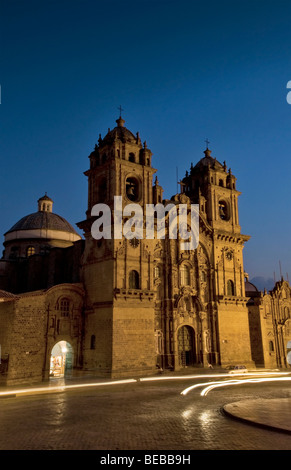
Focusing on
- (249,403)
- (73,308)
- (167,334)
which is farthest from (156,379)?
(249,403)

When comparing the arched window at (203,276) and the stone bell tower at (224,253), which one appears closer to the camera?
the stone bell tower at (224,253)

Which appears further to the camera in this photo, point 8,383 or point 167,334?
point 167,334

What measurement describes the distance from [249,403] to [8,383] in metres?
17.7

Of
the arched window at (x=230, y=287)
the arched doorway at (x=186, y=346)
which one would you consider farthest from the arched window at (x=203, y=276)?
the arched doorway at (x=186, y=346)

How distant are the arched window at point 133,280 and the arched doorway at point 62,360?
7.65 metres

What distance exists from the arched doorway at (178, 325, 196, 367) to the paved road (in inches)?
550

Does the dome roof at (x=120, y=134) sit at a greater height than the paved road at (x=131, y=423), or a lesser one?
greater

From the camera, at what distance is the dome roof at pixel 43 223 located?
52172 mm

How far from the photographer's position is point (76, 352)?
115 feet

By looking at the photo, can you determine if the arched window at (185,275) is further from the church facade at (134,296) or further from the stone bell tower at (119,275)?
the stone bell tower at (119,275)

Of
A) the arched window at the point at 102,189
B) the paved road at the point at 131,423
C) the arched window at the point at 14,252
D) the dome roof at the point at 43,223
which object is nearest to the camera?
the paved road at the point at 131,423

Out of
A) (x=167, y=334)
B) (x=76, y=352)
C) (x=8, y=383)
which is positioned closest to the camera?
(x=8, y=383)

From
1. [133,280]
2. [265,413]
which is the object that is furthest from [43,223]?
[265,413]
